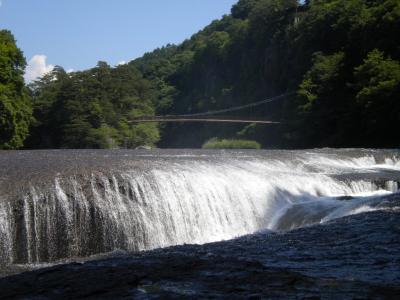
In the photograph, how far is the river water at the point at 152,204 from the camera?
12641 millimetres

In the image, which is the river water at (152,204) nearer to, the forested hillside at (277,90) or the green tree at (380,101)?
the green tree at (380,101)

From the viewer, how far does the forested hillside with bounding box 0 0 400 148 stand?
4378 cm

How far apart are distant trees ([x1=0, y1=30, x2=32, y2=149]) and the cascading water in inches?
957

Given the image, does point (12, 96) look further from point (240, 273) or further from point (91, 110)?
point (240, 273)

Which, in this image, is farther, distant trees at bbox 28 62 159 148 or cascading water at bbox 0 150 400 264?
distant trees at bbox 28 62 159 148

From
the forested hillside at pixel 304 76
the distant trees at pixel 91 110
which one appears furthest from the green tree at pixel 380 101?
the distant trees at pixel 91 110

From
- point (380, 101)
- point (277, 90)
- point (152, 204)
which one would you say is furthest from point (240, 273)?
point (277, 90)

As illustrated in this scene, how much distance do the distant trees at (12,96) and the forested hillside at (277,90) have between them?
0.33 feet

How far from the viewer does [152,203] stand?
14.9m

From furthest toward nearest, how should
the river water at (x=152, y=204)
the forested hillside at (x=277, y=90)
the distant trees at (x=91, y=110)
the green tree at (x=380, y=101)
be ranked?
the distant trees at (x=91, y=110) < the forested hillside at (x=277, y=90) < the green tree at (x=380, y=101) < the river water at (x=152, y=204)

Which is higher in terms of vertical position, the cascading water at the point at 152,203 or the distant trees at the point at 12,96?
the distant trees at the point at 12,96

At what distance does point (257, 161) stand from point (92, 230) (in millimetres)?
10612

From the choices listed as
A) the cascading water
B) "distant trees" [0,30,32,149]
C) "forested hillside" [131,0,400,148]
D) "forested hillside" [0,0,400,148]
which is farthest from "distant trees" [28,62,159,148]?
the cascading water

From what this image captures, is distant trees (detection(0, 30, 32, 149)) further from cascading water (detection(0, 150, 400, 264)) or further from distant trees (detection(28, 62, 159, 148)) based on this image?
cascading water (detection(0, 150, 400, 264))
